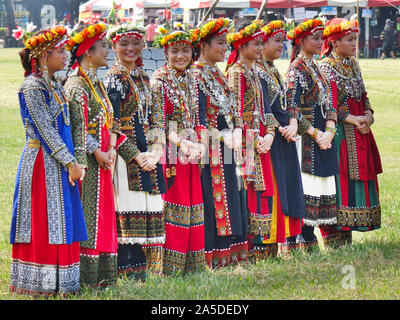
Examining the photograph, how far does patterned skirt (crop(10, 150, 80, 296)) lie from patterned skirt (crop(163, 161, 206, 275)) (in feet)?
3.49

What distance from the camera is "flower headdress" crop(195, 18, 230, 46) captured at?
18.3 feet

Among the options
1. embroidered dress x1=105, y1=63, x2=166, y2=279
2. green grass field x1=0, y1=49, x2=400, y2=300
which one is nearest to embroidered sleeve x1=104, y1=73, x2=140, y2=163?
embroidered dress x1=105, y1=63, x2=166, y2=279

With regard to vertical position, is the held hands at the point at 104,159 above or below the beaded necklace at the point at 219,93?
below

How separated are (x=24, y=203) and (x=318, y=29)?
10.4 feet

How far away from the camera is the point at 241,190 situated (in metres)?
5.89

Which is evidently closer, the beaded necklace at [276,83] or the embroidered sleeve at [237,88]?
the embroidered sleeve at [237,88]

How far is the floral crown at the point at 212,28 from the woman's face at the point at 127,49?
24.7 inches

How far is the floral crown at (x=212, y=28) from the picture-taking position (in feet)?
18.3

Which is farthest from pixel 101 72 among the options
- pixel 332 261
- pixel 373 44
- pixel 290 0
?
pixel 373 44

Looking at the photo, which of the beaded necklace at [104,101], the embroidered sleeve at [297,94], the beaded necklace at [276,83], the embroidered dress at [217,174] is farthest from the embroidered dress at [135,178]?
the embroidered sleeve at [297,94]

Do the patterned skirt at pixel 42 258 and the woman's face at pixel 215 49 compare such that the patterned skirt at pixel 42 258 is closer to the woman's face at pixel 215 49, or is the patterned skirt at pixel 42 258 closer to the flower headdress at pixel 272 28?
the woman's face at pixel 215 49

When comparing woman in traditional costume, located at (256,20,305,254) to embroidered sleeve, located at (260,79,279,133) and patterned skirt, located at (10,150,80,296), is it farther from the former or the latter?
patterned skirt, located at (10,150,80,296)

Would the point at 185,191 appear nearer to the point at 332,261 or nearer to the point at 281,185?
the point at 281,185

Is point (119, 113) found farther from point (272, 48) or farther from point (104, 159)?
point (272, 48)
